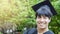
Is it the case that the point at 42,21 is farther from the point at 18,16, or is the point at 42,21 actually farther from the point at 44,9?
the point at 18,16

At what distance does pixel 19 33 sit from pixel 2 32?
706 mm

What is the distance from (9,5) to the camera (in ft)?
23.4

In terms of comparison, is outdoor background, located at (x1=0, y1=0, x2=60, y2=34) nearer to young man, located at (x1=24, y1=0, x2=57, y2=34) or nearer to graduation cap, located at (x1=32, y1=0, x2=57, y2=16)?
graduation cap, located at (x1=32, y1=0, x2=57, y2=16)

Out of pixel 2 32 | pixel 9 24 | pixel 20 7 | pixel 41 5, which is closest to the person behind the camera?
pixel 41 5

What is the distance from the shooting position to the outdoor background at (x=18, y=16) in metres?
5.68

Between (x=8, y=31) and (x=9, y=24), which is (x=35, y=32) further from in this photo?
(x=8, y=31)

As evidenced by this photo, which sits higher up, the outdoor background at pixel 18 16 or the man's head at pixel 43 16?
the man's head at pixel 43 16

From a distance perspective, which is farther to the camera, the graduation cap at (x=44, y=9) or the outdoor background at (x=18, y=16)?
the outdoor background at (x=18, y=16)

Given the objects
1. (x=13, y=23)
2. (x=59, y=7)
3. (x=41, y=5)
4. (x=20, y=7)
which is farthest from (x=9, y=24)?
(x=41, y=5)

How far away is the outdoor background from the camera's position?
568 cm

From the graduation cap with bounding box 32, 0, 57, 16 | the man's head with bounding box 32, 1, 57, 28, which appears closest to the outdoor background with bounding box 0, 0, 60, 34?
the graduation cap with bounding box 32, 0, 57, 16

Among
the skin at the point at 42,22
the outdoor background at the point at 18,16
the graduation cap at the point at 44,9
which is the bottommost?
the outdoor background at the point at 18,16

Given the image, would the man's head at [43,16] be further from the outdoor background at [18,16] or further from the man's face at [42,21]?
the outdoor background at [18,16]

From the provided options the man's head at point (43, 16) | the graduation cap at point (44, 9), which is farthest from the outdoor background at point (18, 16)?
the man's head at point (43, 16)
